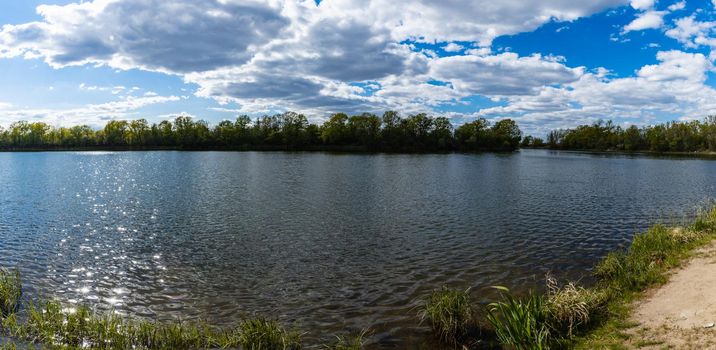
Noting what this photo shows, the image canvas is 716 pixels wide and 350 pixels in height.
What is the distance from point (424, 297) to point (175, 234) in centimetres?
1698

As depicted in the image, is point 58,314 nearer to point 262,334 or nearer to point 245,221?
point 262,334

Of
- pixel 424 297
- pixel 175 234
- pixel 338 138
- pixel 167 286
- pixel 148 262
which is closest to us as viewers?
pixel 424 297

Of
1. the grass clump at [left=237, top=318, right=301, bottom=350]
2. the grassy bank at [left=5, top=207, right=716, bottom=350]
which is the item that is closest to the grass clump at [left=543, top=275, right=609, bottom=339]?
the grassy bank at [left=5, top=207, right=716, bottom=350]

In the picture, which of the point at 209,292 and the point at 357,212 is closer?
the point at 209,292

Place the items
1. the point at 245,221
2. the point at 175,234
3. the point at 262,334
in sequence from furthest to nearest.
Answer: the point at 245,221 < the point at 175,234 < the point at 262,334

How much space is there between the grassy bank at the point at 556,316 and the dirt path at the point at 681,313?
415 millimetres

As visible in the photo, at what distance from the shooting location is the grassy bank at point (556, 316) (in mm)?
10602

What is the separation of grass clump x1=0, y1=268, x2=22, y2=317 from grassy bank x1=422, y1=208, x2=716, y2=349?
14.0 metres

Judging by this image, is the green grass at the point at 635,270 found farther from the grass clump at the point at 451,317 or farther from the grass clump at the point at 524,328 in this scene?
the grass clump at the point at 451,317

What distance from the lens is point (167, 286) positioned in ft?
54.3

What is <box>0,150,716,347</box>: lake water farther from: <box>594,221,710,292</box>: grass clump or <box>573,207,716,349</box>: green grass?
<box>573,207,716,349</box>: green grass

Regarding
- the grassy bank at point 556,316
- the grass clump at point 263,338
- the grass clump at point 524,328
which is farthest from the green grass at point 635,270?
the grass clump at point 263,338

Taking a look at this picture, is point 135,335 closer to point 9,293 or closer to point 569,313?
point 9,293

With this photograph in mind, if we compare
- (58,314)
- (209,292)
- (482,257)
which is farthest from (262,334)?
(482,257)
